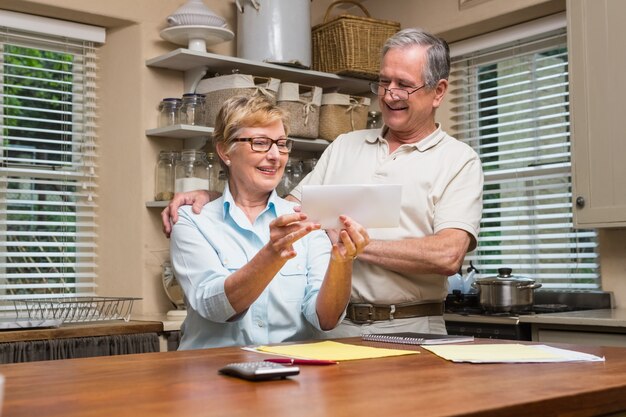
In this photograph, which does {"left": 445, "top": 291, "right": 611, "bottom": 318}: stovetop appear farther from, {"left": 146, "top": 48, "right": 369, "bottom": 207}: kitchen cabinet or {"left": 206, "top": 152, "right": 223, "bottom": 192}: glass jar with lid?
{"left": 206, "top": 152, "right": 223, "bottom": 192}: glass jar with lid

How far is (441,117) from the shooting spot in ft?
14.3

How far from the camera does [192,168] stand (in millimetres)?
3732

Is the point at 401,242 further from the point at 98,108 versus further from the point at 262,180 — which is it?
the point at 98,108

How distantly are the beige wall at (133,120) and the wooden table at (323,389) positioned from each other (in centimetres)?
218

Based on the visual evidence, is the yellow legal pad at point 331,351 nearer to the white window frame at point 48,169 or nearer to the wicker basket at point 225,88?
the wicker basket at point 225,88

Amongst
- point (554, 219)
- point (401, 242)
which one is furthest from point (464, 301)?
point (401, 242)

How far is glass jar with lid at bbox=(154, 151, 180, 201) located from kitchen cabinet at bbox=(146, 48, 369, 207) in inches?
3.3

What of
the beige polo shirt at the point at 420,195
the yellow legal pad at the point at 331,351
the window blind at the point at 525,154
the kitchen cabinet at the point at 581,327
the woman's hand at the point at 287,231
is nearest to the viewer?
the yellow legal pad at the point at 331,351

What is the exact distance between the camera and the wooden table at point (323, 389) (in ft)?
3.76

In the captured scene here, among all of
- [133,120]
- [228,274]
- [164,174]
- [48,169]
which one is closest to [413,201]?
[228,274]

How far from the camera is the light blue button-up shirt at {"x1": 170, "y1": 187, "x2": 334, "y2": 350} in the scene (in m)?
2.09

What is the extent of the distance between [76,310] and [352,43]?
1815 millimetres

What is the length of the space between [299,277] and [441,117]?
7.78 ft

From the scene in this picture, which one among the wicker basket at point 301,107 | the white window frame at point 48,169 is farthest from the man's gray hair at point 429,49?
the white window frame at point 48,169
